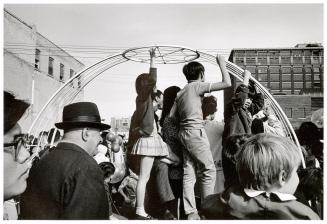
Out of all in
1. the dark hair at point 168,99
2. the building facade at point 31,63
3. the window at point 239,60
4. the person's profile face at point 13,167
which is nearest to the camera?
the person's profile face at point 13,167

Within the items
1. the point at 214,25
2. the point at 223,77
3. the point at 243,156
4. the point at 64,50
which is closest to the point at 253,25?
the point at 214,25

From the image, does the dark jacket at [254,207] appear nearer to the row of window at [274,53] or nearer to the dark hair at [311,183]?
the dark hair at [311,183]

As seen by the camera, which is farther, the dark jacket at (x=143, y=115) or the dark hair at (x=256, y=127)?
the dark hair at (x=256, y=127)

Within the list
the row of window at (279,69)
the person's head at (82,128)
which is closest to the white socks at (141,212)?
the person's head at (82,128)

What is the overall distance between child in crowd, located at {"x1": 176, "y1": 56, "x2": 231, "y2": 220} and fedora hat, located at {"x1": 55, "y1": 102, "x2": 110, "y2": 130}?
38.8 inches

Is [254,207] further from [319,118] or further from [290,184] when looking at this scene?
[319,118]

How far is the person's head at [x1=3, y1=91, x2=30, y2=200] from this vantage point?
5.41 feet

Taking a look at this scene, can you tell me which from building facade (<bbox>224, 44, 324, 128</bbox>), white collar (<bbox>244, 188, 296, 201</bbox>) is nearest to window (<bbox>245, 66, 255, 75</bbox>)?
building facade (<bbox>224, 44, 324, 128</bbox>)

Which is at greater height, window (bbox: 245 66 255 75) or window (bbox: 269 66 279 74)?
window (bbox: 269 66 279 74)

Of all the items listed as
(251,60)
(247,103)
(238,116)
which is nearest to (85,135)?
(238,116)

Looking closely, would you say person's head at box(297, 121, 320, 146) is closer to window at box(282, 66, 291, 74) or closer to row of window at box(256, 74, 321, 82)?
row of window at box(256, 74, 321, 82)

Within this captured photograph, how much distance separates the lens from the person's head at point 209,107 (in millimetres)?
3594

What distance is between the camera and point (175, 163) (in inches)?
125

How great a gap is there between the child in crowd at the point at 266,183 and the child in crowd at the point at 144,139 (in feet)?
4.84
